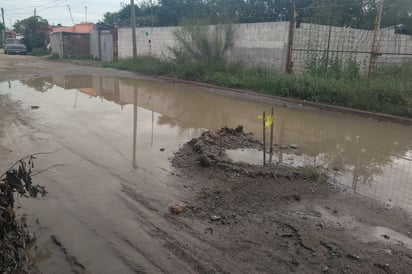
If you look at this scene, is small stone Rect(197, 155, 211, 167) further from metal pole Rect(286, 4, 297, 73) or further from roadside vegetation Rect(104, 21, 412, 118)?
metal pole Rect(286, 4, 297, 73)

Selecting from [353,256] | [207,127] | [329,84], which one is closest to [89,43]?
[329,84]

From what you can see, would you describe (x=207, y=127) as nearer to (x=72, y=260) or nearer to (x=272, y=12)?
(x=72, y=260)

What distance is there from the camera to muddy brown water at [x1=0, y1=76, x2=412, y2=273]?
388 cm

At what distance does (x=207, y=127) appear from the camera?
8992 millimetres

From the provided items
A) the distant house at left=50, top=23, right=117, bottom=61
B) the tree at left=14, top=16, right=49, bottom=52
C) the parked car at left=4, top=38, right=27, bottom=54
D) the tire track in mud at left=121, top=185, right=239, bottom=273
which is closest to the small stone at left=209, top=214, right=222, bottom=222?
the tire track in mud at left=121, top=185, right=239, bottom=273

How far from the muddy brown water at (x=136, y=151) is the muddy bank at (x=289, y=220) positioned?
46 centimetres

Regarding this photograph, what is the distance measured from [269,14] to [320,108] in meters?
25.3

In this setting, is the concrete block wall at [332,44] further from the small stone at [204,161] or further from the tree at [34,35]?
the tree at [34,35]

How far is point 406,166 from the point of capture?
21.3 feet

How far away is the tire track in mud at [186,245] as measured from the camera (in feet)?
10.7

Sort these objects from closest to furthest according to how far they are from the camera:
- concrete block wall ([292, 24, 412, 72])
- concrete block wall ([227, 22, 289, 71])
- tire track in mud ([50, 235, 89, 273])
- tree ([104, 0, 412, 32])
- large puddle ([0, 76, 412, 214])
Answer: tire track in mud ([50, 235, 89, 273]) < large puddle ([0, 76, 412, 214]) < concrete block wall ([292, 24, 412, 72]) < concrete block wall ([227, 22, 289, 71]) < tree ([104, 0, 412, 32])

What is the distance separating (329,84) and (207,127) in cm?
542

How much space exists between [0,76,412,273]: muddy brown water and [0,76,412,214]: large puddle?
0.07 feet

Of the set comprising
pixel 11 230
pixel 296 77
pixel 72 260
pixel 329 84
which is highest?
pixel 296 77
